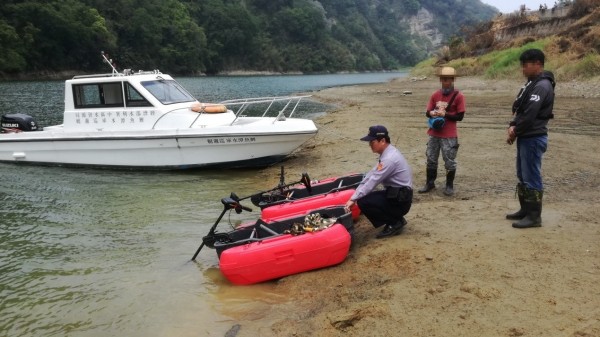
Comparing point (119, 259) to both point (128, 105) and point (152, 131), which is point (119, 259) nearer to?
point (152, 131)

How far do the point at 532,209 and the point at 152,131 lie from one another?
8.75 meters

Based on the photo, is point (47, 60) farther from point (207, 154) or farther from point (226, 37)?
point (207, 154)

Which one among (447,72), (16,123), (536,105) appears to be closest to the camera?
(536,105)

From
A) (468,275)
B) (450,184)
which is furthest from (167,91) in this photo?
(468,275)

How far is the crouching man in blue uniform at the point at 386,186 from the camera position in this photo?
18.0 ft

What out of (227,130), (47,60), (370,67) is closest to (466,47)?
(227,130)

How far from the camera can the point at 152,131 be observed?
11.2 meters

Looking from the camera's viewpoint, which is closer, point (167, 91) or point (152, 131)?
point (152, 131)

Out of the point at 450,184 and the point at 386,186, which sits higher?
the point at 386,186

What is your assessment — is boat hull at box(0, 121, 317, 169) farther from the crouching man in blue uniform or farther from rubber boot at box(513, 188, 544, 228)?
rubber boot at box(513, 188, 544, 228)

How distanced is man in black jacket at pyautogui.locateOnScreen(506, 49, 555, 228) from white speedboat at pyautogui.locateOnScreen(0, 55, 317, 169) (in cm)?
598

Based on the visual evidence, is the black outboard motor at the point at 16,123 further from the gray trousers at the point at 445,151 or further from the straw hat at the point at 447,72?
the straw hat at the point at 447,72

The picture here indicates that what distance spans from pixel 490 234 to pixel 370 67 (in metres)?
156

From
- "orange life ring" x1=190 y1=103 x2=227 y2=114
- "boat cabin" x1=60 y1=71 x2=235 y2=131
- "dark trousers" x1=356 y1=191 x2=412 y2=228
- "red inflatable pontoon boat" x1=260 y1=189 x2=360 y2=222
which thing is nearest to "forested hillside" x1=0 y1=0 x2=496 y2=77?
"boat cabin" x1=60 y1=71 x2=235 y2=131
